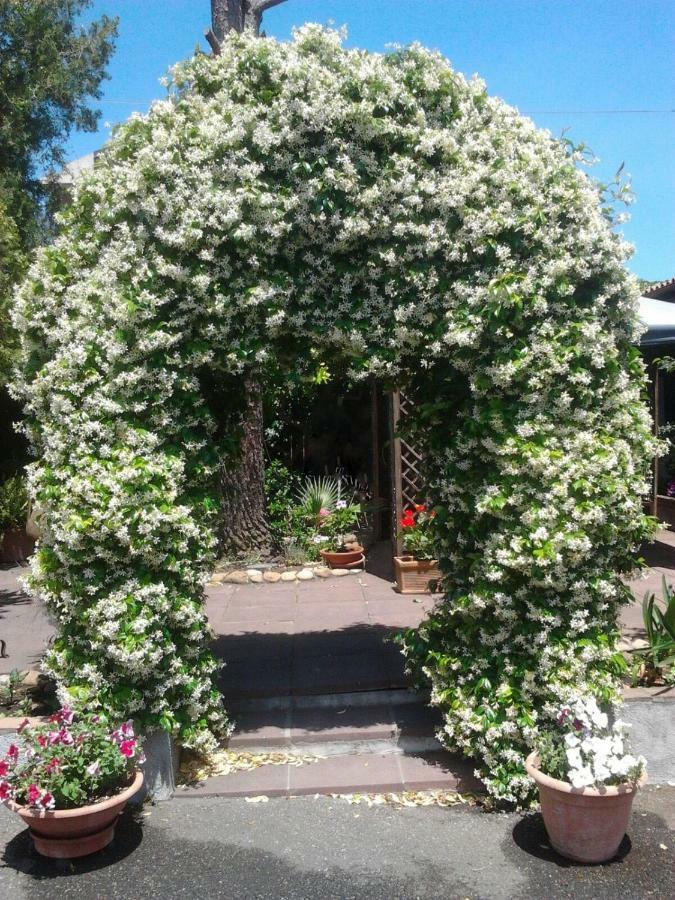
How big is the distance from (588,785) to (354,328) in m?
2.47

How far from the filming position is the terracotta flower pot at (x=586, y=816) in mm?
3799

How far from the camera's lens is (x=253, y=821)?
4371 millimetres

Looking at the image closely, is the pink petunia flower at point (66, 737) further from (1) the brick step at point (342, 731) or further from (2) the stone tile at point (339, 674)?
(2) the stone tile at point (339, 674)

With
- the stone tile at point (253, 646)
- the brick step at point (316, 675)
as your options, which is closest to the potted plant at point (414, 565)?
the stone tile at point (253, 646)

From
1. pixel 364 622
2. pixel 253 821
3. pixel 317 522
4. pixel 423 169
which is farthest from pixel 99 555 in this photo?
pixel 317 522

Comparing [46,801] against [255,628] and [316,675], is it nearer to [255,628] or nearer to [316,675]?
[316,675]

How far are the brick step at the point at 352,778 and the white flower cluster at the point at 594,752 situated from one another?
920 mm

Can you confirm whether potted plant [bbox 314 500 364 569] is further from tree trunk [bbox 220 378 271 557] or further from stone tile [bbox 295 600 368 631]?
stone tile [bbox 295 600 368 631]

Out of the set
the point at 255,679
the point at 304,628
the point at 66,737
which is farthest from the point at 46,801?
the point at 304,628

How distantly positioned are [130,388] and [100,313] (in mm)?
428

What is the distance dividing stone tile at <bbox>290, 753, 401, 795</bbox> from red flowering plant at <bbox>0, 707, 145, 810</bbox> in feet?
3.49

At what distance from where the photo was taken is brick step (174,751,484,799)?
465 centimetres

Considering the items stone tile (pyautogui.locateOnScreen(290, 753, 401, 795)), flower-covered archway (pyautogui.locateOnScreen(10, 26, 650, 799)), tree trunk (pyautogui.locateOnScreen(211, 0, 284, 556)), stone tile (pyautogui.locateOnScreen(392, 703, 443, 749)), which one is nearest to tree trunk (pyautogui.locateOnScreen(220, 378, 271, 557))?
tree trunk (pyautogui.locateOnScreen(211, 0, 284, 556))

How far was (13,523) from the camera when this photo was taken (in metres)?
11.6
